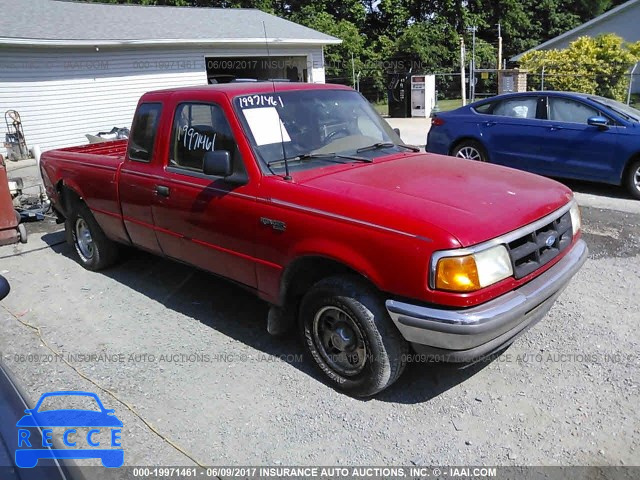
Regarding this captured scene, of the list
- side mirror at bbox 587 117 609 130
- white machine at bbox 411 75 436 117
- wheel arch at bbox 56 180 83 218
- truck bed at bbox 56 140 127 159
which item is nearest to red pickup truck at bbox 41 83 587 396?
wheel arch at bbox 56 180 83 218

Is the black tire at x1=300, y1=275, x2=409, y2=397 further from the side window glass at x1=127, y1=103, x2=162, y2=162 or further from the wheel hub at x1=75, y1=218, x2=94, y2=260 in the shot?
the wheel hub at x1=75, y1=218, x2=94, y2=260

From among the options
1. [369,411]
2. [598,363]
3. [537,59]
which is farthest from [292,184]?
[537,59]

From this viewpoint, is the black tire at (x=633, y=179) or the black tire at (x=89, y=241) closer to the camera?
the black tire at (x=89, y=241)

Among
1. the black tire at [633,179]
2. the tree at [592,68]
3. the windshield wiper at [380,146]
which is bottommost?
the black tire at [633,179]

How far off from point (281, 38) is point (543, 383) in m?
17.9

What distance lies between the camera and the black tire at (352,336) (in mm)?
3121

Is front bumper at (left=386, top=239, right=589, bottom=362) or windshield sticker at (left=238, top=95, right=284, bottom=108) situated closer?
front bumper at (left=386, top=239, right=589, bottom=362)

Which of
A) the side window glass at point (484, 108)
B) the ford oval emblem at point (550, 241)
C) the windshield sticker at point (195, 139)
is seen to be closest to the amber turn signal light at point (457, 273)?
the ford oval emblem at point (550, 241)

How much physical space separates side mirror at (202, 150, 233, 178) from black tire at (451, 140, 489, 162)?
618cm

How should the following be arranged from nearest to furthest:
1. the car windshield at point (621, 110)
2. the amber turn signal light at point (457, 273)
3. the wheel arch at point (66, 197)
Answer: the amber turn signal light at point (457, 273) < the wheel arch at point (66, 197) < the car windshield at point (621, 110)

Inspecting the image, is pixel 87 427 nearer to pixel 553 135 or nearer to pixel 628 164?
pixel 553 135

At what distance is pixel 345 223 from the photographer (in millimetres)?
3119

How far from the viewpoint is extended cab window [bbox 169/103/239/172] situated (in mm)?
3910

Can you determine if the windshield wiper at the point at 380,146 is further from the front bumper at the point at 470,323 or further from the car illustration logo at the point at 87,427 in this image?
the car illustration logo at the point at 87,427
